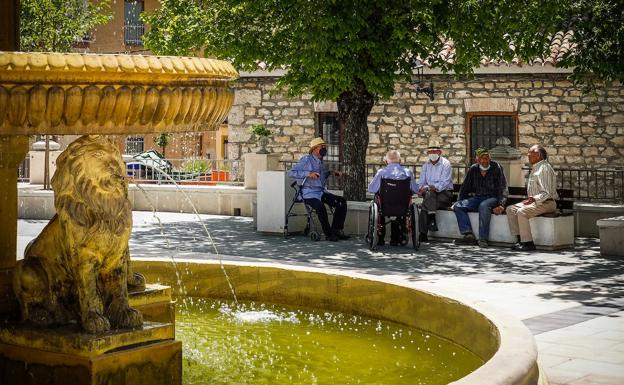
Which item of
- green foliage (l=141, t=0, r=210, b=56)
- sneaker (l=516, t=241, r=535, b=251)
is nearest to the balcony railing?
green foliage (l=141, t=0, r=210, b=56)

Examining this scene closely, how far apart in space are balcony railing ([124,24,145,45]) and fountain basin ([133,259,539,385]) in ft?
127

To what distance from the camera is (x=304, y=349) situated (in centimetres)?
719

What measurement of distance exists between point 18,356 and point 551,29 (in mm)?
12908

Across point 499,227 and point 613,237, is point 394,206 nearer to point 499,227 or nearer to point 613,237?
point 499,227

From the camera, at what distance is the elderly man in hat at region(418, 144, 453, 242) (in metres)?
15.9

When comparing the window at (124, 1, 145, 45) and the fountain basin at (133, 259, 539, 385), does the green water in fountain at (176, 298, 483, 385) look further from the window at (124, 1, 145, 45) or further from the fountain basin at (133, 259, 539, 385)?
the window at (124, 1, 145, 45)

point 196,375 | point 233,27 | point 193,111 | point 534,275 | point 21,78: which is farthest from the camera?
point 233,27

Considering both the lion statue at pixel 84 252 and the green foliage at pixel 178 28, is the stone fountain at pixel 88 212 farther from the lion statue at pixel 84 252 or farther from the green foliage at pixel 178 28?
the green foliage at pixel 178 28

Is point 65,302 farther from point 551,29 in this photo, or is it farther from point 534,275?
point 551,29

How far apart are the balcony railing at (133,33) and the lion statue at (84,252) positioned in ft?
138

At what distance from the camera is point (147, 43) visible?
64.5 ft

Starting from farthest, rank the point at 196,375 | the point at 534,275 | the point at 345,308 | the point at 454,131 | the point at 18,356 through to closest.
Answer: the point at 454,131 → the point at 534,275 → the point at 345,308 → the point at 196,375 → the point at 18,356

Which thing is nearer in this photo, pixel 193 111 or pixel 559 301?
pixel 193 111

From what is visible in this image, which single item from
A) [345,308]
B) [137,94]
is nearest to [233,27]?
[345,308]
